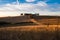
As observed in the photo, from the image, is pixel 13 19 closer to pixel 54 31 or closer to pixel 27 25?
pixel 27 25

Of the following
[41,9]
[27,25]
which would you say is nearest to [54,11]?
[41,9]

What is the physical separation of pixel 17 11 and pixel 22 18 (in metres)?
0.12

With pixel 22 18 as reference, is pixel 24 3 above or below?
above

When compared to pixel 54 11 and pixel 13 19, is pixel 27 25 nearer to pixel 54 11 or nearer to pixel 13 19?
pixel 13 19

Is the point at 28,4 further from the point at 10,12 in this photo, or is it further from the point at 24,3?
the point at 10,12

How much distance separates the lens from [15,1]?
131 inches

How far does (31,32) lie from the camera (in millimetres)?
3264

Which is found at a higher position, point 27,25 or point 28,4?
point 28,4

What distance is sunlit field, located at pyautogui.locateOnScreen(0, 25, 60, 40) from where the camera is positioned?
3.26 m

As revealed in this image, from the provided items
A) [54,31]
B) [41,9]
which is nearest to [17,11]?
[41,9]

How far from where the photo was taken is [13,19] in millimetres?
3314

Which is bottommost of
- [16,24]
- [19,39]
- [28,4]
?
[19,39]

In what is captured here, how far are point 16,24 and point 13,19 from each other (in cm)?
8

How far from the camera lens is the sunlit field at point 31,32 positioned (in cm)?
326
